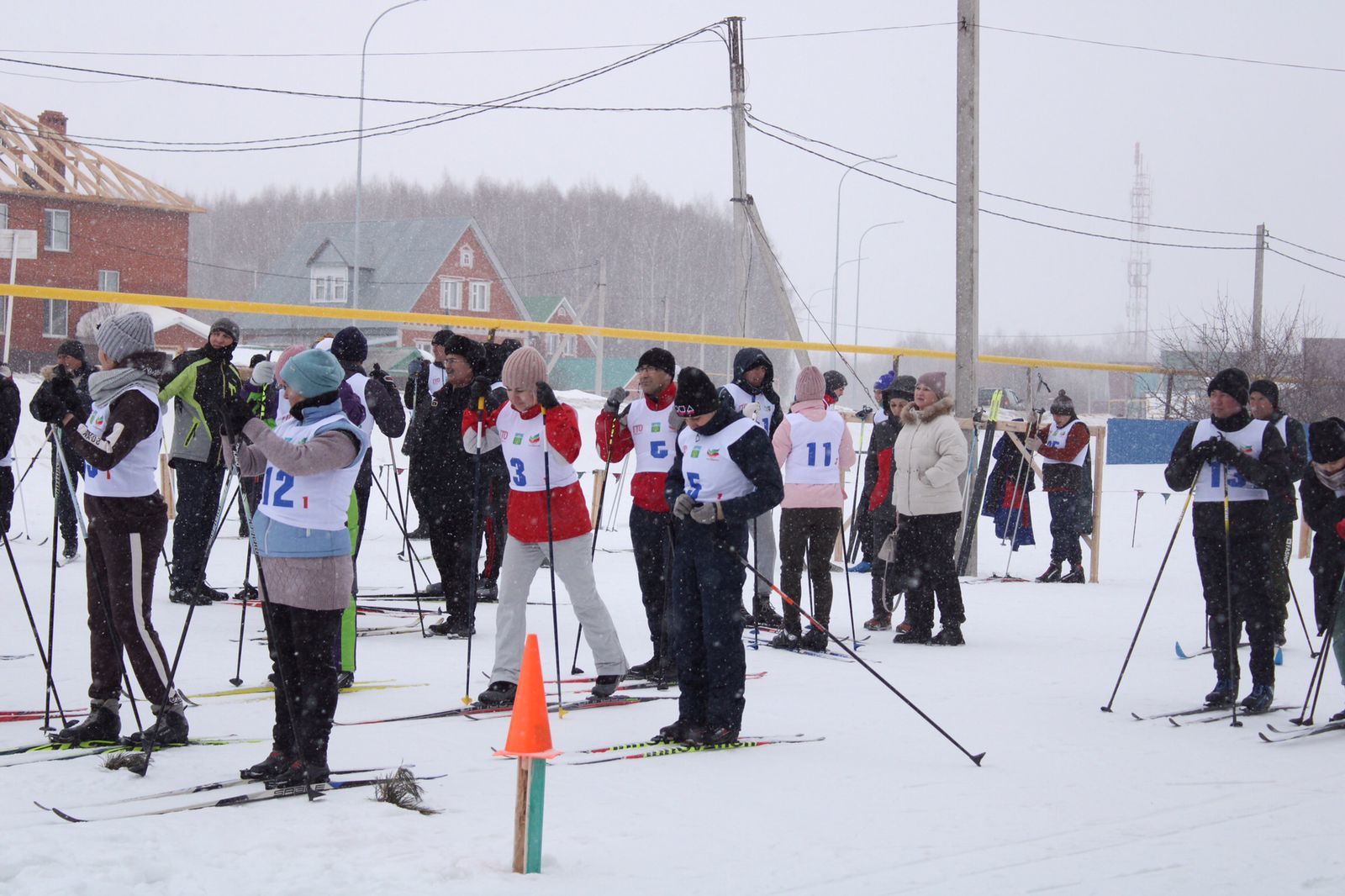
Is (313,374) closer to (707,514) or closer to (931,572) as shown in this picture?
(707,514)

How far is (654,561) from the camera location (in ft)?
23.7

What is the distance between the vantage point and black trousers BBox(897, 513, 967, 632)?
9094 mm

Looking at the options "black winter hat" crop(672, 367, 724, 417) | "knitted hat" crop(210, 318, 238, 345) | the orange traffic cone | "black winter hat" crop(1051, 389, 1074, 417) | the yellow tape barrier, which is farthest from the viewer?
the yellow tape barrier

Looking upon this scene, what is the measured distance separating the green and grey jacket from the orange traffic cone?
1.51m

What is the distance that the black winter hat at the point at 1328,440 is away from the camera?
6.26 m

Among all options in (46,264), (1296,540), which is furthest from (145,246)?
(1296,540)

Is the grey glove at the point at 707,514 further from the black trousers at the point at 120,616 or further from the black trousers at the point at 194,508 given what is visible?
the black trousers at the point at 194,508

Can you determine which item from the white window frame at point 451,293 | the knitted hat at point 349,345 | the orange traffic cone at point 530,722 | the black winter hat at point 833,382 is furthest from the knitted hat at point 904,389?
the white window frame at point 451,293

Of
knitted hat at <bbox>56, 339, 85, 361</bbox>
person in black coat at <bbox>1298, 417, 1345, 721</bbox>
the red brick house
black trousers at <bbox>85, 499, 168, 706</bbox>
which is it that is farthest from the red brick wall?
person in black coat at <bbox>1298, 417, 1345, 721</bbox>

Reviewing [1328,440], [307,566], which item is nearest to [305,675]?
[307,566]

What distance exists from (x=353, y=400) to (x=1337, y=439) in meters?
4.73

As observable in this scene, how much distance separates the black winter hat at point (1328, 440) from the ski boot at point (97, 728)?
5.57m

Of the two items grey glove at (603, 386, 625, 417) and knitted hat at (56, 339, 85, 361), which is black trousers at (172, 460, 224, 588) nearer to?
knitted hat at (56, 339, 85, 361)

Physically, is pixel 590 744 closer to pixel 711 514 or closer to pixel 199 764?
pixel 711 514
